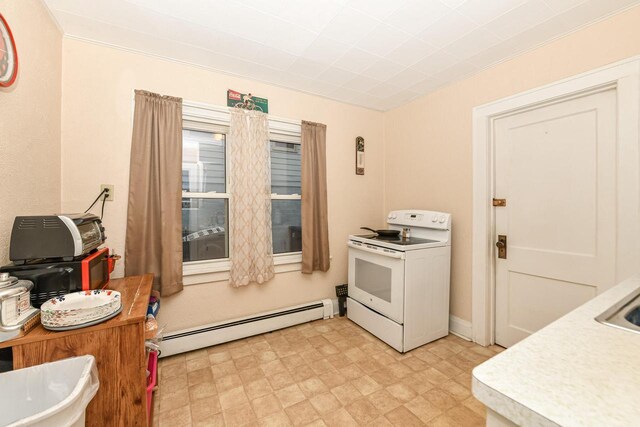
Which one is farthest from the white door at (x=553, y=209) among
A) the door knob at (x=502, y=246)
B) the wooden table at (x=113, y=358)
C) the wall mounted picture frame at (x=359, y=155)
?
the wooden table at (x=113, y=358)

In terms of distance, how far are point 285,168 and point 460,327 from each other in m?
2.39

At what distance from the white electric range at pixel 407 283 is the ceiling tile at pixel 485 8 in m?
1.52

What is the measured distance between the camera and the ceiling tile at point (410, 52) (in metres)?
1.98

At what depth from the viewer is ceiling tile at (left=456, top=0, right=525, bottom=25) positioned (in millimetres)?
1563

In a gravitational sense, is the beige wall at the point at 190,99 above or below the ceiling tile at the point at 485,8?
below

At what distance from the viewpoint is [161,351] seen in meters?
2.14

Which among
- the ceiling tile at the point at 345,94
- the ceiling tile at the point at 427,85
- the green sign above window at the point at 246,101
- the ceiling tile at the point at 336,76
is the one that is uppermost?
the ceiling tile at the point at 345,94

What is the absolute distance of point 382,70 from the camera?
2365 millimetres

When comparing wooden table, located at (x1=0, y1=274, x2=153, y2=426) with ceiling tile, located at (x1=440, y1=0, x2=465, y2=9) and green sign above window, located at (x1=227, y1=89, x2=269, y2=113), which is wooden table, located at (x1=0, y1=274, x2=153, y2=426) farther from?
ceiling tile, located at (x1=440, y1=0, x2=465, y2=9)

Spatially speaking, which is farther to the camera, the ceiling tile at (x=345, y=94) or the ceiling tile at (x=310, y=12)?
the ceiling tile at (x=345, y=94)

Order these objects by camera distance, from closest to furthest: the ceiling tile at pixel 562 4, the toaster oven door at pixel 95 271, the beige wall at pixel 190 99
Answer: the toaster oven door at pixel 95 271
the ceiling tile at pixel 562 4
the beige wall at pixel 190 99

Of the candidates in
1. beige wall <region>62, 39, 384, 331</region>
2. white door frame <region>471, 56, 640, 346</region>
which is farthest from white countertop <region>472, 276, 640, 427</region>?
beige wall <region>62, 39, 384, 331</region>

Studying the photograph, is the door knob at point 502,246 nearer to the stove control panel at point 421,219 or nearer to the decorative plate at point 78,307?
the stove control panel at point 421,219

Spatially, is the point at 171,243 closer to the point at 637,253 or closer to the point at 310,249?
the point at 310,249
